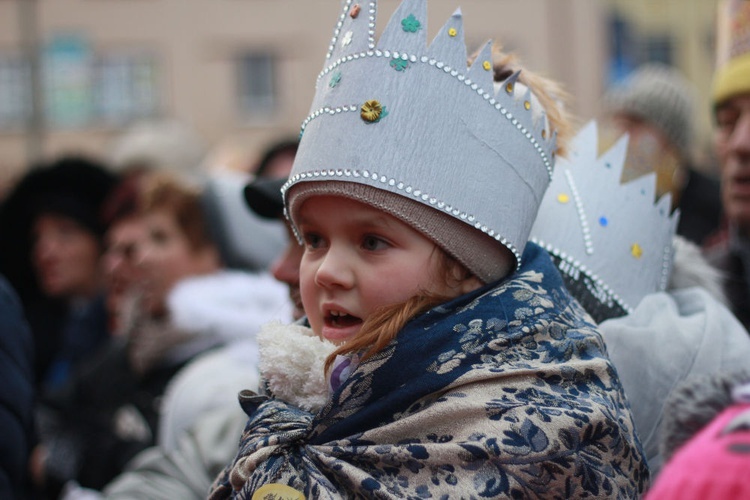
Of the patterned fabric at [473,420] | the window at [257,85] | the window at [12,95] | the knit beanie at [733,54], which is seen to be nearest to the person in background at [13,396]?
the patterned fabric at [473,420]

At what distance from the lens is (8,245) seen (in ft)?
19.2

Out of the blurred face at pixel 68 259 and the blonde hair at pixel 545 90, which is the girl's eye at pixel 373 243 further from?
the blurred face at pixel 68 259

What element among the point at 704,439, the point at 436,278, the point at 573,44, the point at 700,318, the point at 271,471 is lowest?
the point at 573,44

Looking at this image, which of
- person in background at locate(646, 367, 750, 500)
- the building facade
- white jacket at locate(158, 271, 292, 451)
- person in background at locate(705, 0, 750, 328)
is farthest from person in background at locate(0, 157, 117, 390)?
the building facade

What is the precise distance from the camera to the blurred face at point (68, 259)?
5.51m

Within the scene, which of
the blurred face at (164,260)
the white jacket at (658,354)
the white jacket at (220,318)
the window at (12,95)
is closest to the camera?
the white jacket at (658,354)

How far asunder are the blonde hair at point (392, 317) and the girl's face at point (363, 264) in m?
0.01

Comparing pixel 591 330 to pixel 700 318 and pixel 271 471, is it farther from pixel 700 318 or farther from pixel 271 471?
pixel 271 471

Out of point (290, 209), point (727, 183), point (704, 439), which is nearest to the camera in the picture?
point (704, 439)

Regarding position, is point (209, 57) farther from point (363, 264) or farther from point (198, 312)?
point (363, 264)

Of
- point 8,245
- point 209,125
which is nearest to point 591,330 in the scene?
point 8,245

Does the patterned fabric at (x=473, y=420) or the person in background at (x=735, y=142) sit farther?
the person in background at (x=735, y=142)

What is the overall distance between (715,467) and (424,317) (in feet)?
2.64

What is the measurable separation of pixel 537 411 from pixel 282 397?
0.52m
